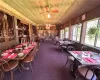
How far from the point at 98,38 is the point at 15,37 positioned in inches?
160

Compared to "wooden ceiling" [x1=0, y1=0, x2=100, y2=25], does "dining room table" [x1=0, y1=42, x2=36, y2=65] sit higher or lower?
lower

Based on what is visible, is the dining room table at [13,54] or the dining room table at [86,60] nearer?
the dining room table at [86,60]

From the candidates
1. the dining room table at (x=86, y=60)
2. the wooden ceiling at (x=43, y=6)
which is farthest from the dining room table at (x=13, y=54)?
the wooden ceiling at (x=43, y=6)

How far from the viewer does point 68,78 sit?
7.01ft

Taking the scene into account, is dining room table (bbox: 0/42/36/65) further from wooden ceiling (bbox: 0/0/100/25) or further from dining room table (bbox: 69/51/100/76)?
wooden ceiling (bbox: 0/0/100/25)

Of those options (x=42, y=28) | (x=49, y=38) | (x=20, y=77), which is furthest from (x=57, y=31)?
(x=20, y=77)

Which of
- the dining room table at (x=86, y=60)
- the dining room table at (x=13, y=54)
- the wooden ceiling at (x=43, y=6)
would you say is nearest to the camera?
the dining room table at (x=86, y=60)

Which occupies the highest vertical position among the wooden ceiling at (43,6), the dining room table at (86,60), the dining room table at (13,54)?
the wooden ceiling at (43,6)

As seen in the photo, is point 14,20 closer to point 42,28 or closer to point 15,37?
point 15,37

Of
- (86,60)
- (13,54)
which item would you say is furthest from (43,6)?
(86,60)

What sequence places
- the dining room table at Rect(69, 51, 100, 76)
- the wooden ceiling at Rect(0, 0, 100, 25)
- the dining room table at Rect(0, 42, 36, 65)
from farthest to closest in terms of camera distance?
the wooden ceiling at Rect(0, 0, 100, 25) → the dining room table at Rect(0, 42, 36, 65) → the dining room table at Rect(69, 51, 100, 76)

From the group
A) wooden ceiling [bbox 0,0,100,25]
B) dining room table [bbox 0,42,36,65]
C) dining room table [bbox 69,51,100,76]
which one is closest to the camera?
dining room table [bbox 69,51,100,76]

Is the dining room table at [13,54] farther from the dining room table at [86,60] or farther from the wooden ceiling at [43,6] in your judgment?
the wooden ceiling at [43,6]

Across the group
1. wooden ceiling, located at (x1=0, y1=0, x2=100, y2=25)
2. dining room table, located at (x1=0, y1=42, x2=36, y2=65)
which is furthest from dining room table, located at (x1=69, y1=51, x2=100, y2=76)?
wooden ceiling, located at (x1=0, y1=0, x2=100, y2=25)
